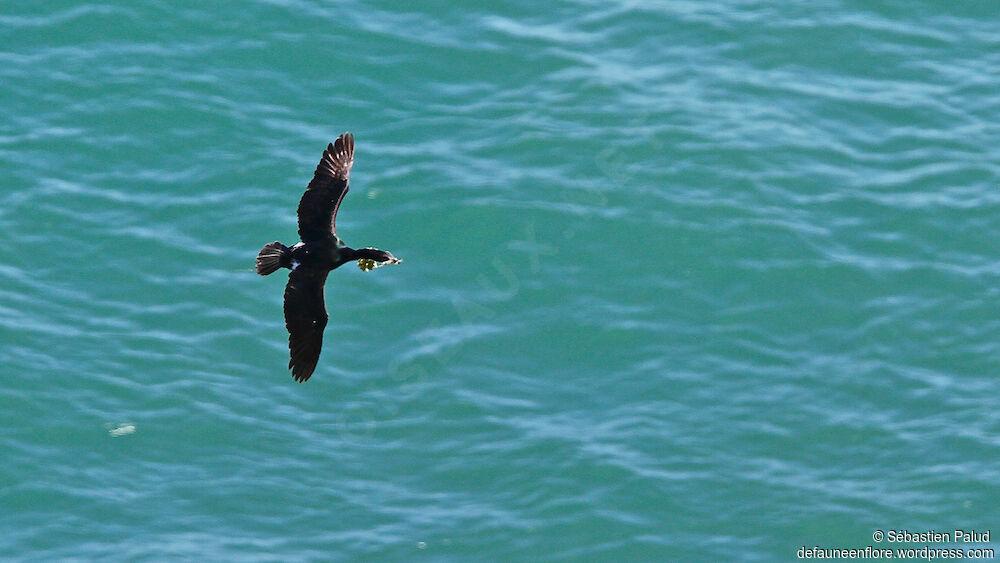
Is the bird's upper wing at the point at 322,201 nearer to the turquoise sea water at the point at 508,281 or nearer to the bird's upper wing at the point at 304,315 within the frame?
the bird's upper wing at the point at 304,315

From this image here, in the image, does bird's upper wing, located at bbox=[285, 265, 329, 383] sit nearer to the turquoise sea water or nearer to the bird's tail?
the bird's tail

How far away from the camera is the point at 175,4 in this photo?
1084 inches

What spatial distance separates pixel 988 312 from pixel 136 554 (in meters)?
12.6

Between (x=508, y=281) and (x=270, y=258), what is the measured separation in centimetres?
822

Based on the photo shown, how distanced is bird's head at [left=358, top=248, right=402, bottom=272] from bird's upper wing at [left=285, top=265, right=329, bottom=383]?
1.46ft

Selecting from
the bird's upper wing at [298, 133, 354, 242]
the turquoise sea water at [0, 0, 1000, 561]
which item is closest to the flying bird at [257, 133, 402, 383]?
the bird's upper wing at [298, 133, 354, 242]

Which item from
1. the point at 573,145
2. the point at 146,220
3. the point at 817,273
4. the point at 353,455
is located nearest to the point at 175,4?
the point at 146,220

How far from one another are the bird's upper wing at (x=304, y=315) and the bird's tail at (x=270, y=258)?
36 cm

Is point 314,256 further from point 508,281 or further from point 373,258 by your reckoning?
point 508,281

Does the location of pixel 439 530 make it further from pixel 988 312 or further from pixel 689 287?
pixel 988 312

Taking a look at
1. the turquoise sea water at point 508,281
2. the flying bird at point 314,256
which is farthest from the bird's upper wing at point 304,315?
the turquoise sea water at point 508,281

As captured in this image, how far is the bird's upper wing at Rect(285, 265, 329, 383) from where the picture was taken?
17.3 metres

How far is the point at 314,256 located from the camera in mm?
17141

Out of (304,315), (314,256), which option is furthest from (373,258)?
(304,315)
